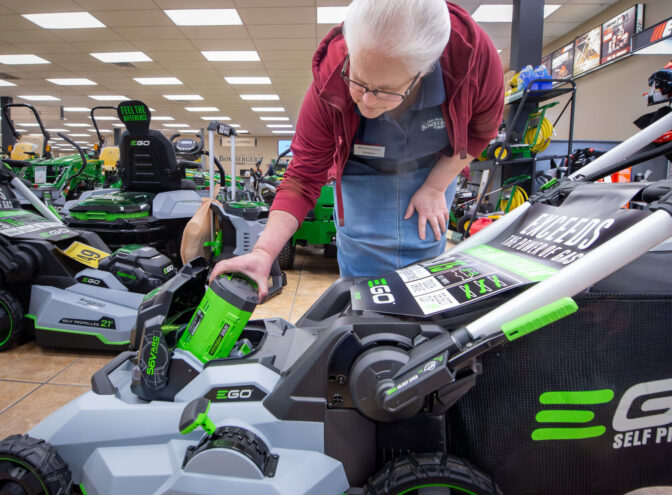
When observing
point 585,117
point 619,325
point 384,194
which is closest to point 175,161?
point 384,194

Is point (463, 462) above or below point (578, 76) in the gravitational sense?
below

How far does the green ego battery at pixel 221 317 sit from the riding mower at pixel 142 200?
2.11 meters

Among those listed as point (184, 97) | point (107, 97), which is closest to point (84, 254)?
point (184, 97)

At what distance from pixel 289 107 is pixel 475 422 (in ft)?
36.5

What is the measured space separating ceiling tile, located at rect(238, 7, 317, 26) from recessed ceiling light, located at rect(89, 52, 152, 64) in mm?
2358

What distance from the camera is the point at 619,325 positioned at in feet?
2.02

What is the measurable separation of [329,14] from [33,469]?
18.5 feet

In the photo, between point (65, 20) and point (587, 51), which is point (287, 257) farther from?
point (587, 51)

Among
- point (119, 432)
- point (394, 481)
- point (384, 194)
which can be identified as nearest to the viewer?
point (394, 481)

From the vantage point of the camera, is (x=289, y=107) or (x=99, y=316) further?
(x=289, y=107)

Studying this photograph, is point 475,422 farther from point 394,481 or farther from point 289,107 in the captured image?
point 289,107

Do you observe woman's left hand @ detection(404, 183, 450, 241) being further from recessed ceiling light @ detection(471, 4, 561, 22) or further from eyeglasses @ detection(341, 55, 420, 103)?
recessed ceiling light @ detection(471, 4, 561, 22)

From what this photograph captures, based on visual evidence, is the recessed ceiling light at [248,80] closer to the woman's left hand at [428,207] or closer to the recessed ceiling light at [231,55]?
the recessed ceiling light at [231,55]

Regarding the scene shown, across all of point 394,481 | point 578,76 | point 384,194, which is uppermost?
point 578,76
